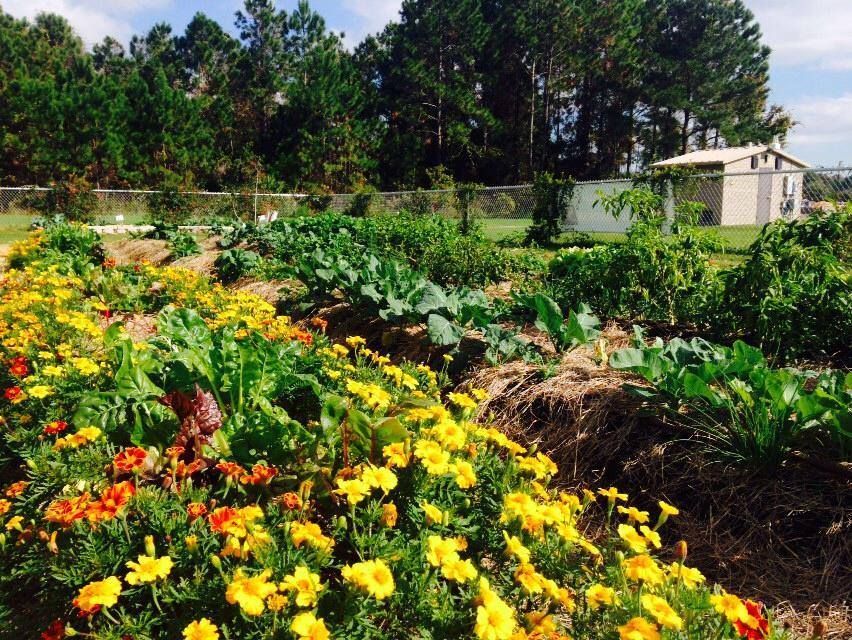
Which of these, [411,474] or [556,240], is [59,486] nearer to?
[411,474]

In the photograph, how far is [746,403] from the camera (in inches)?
96.2

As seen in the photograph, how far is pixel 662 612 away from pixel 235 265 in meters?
6.89

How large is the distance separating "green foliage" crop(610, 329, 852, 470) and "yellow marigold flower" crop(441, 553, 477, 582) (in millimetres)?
1523

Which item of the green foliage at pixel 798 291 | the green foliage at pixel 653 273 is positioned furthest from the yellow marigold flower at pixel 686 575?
the green foliage at pixel 653 273

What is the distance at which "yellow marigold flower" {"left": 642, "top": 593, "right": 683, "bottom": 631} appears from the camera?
1.26 meters

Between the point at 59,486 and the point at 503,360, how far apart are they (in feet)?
7.44

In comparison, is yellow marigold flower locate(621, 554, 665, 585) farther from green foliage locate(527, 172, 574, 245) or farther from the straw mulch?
green foliage locate(527, 172, 574, 245)

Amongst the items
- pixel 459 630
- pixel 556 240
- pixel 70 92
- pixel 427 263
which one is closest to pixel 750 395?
pixel 459 630

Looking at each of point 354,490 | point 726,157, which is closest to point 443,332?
point 354,490

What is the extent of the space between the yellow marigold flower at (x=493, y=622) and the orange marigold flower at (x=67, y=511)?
101 cm

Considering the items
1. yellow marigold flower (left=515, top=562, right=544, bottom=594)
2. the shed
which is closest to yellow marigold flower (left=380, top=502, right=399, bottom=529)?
yellow marigold flower (left=515, top=562, right=544, bottom=594)

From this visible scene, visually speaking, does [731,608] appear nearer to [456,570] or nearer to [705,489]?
[456,570]

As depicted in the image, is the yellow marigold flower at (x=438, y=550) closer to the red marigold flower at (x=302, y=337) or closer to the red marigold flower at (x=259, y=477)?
the red marigold flower at (x=259, y=477)

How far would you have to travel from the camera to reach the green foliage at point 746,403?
2312mm
